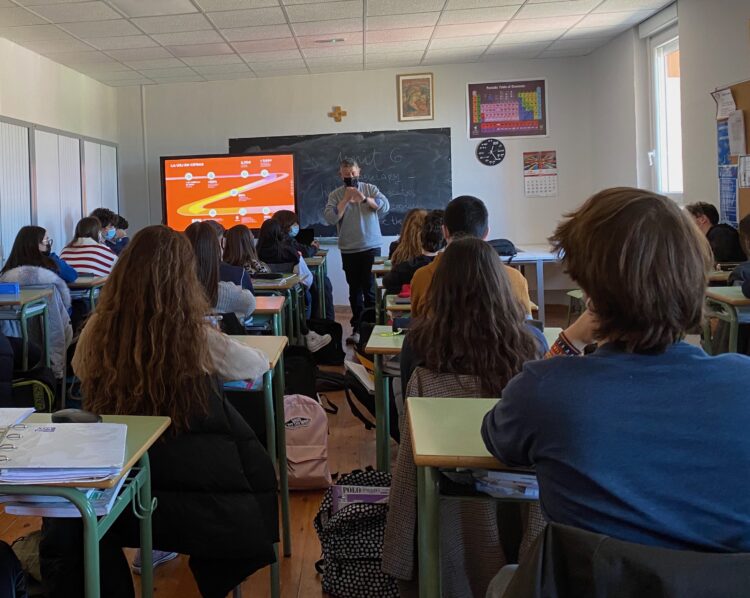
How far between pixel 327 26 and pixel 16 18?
2335mm

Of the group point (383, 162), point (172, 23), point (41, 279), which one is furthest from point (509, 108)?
point (41, 279)

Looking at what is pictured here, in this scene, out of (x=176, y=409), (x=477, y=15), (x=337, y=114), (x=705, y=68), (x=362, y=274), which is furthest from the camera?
(x=337, y=114)

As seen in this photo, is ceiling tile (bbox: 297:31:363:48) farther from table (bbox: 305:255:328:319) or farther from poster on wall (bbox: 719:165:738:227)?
poster on wall (bbox: 719:165:738:227)

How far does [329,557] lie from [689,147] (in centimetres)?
445

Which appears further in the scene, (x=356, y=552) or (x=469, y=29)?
(x=469, y=29)

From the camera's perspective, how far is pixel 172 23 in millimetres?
5258

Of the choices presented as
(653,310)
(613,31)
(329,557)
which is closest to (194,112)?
(613,31)

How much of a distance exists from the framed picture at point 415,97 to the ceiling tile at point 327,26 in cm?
176

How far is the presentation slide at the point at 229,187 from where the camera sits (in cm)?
736

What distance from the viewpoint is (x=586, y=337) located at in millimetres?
1439

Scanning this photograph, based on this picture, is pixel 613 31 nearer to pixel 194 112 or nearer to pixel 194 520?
pixel 194 112

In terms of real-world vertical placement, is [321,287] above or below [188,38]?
below

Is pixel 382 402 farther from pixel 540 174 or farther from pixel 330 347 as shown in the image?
pixel 540 174

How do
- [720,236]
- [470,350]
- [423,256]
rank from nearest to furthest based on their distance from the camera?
[470,350] < [423,256] < [720,236]
